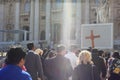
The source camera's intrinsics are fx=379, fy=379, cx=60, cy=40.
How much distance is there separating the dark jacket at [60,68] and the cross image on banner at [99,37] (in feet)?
22.7

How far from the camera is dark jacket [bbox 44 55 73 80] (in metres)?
8.20

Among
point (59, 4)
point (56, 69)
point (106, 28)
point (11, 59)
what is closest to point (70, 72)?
point (56, 69)

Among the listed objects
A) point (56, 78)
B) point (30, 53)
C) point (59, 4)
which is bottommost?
point (56, 78)

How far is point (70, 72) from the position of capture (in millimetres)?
8250

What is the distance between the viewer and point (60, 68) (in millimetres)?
8289

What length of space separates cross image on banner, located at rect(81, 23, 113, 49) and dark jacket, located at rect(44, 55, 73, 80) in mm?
6907

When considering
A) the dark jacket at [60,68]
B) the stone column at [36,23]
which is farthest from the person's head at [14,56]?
the stone column at [36,23]

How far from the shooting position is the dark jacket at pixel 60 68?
8203mm

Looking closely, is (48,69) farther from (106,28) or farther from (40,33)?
(40,33)

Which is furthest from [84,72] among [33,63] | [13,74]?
[13,74]

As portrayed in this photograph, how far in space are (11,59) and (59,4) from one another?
66024 millimetres

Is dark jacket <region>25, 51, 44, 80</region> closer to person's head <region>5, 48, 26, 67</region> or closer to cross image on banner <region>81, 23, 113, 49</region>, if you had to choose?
person's head <region>5, 48, 26, 67</region>

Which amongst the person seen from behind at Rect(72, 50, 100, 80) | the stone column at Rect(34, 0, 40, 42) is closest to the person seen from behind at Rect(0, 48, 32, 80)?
the person seen from behind at Rect(72, 50, 100, 80)

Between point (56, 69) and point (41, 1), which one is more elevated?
point (41, 1)
